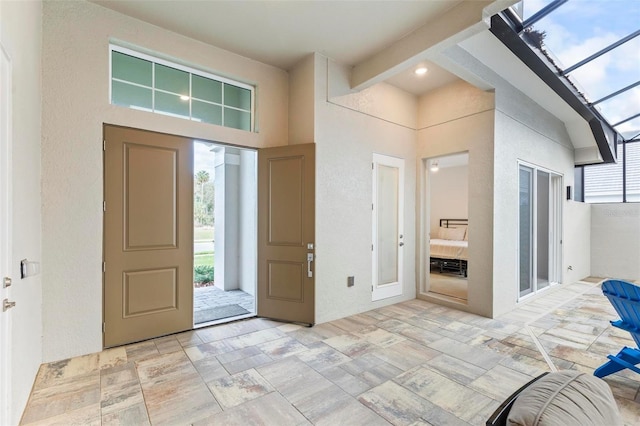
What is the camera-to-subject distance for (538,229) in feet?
18.4

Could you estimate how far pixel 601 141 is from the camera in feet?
19.7

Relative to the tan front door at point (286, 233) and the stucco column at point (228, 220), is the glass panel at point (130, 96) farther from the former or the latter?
the stucco column at point (228, 220)

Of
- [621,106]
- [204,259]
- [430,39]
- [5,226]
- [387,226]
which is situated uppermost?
[621,106]

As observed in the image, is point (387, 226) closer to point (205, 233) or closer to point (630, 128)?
point (205, 233)

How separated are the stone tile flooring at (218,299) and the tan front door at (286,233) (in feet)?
1.93

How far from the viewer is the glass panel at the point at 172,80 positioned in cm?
337

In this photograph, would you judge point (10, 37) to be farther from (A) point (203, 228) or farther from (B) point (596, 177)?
(B) point (596, 177)

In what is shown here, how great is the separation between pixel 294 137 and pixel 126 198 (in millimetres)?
2119

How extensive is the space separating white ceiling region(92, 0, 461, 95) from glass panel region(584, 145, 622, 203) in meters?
6.92

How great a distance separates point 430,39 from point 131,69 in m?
3.17

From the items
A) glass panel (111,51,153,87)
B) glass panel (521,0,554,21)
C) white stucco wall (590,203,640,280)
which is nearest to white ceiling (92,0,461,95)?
glass panel (111,51,153,87)

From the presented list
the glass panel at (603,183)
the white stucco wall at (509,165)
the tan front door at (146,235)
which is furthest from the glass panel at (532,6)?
the glass panel at (603,183)

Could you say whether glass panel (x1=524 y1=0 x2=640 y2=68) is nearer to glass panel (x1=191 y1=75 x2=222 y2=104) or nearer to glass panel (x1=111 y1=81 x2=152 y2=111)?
glass panel (x1=191 y1=75 x2=222 y2=104)

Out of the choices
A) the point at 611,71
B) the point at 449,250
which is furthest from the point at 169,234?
the point at 611,71
